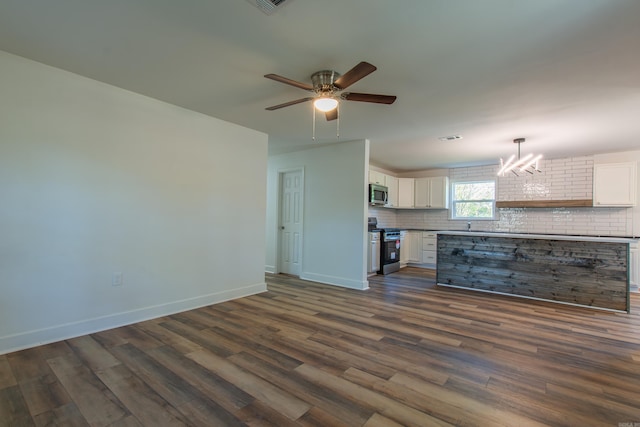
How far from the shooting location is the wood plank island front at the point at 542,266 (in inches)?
150

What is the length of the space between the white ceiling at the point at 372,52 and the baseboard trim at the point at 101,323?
233 cm

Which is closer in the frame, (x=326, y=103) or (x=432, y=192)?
(x=326, y=103)

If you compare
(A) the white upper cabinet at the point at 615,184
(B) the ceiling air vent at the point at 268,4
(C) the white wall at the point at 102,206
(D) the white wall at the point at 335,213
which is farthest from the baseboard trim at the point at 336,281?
(A) the white upper cabinet at the point at 615,184

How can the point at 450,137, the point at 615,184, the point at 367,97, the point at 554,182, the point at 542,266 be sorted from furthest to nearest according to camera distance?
the point at 554,182 < the point at 615,184 < the point at 450,137 < the point at 542,266 < the point at 367,97

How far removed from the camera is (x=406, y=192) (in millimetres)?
7328

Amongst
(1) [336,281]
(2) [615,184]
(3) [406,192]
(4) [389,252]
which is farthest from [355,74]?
(2) [615,184]

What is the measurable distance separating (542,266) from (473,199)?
2859 millimetres

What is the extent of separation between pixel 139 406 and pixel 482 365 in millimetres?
2398

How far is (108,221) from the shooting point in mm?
2986

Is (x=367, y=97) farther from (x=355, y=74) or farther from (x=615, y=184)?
(x=615, y=184)

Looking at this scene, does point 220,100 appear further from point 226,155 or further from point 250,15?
point 250,15

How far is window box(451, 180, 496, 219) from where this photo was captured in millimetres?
6680

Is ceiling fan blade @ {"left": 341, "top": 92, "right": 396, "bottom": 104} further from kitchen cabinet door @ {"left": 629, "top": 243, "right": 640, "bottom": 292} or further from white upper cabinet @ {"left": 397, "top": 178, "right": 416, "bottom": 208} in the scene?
kitchen cabinet door @ {"left": 629, "top": 243, "right": 640, "bottom": 292}

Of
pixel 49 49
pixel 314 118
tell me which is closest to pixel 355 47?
pixel 314 118
